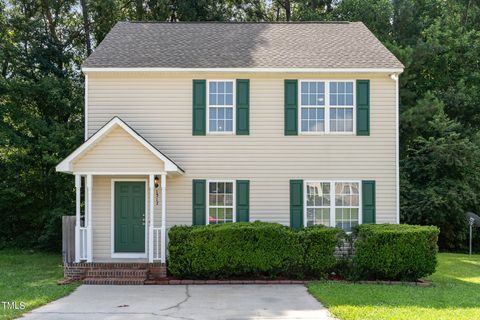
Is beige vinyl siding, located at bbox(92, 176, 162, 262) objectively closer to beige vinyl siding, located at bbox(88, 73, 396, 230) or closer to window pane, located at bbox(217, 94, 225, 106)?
beige vinyl siding, located at bbox(88, 73, 396, 230)

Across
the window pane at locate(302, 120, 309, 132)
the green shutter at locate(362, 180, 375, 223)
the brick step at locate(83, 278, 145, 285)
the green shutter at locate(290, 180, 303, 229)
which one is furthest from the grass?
the green shutter at locate(362, 180, 375, 223)

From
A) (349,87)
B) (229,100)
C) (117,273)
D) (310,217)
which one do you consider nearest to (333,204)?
(310,217)

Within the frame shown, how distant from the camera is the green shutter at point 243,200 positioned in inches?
598

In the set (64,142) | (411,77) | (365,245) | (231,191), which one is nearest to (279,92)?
(231,191)

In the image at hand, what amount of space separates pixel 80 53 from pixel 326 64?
50.7ft

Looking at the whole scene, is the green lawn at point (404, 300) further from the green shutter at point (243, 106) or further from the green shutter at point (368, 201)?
the green shutter at point (243, 106)

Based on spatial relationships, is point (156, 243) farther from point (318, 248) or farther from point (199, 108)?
point (318, 248)

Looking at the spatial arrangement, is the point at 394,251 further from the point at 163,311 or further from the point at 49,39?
the point at 49,39

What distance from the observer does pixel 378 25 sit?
26672mm

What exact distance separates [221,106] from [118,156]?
3169mm

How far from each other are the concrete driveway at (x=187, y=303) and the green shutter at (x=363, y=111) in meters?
4.84

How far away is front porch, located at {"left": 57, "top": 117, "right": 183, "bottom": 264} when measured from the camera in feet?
45.9

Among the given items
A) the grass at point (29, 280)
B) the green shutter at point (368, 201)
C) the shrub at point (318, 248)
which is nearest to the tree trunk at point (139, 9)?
the grass at point (29, 280)

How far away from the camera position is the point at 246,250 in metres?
13.5
